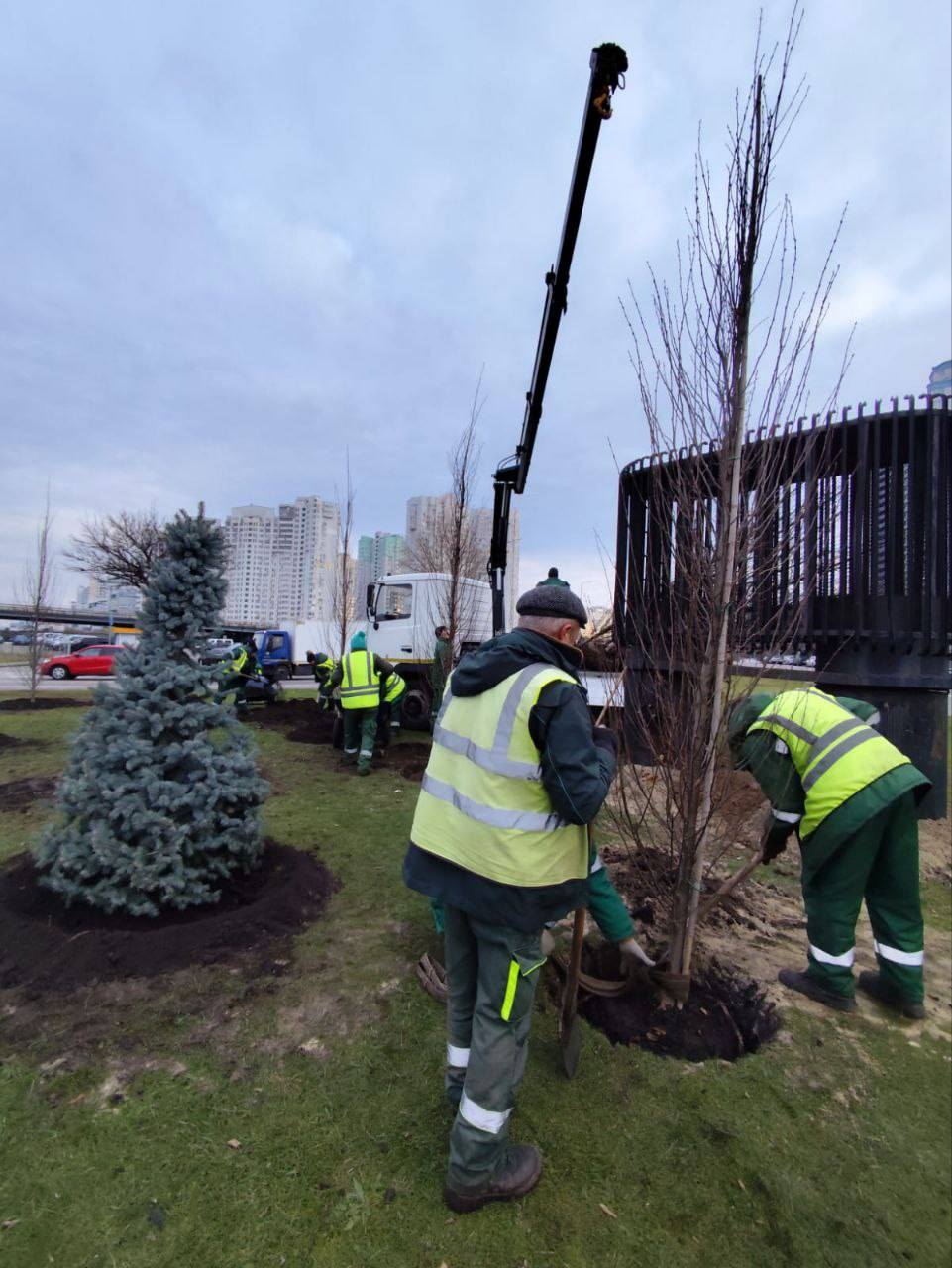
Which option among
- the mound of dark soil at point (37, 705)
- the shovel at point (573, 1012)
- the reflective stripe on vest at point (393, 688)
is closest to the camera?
the shovel at point (573, 1012)

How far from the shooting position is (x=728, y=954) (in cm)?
353

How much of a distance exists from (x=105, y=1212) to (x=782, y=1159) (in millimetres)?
2310

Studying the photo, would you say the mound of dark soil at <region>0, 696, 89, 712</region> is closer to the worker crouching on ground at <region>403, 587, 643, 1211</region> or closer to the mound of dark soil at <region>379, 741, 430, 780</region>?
the mound of dark soil at <region>379, 741, 430, 780</region>

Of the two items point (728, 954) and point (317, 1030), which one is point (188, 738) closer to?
point (317, 1030)

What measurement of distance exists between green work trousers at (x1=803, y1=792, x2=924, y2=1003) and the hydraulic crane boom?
4.42 metres

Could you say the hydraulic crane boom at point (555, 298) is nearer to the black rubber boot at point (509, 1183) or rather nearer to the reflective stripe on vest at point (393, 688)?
the reflective stripe on vest at point (393, 688)

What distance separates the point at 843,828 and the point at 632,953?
1.23 m

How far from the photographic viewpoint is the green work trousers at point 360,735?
26.0 ft

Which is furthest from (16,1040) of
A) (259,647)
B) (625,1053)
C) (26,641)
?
(259,647)

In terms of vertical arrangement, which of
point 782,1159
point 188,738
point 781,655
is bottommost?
point 782,1159

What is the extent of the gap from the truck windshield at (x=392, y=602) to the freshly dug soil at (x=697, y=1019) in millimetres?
9544

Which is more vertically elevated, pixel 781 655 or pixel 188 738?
pixel 781 655

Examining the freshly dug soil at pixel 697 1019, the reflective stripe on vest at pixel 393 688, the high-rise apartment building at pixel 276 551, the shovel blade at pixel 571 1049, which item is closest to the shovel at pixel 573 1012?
the shovel blade at pixel 571 1049

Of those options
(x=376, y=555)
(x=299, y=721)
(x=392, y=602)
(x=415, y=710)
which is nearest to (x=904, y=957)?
(x=415, y=710)
